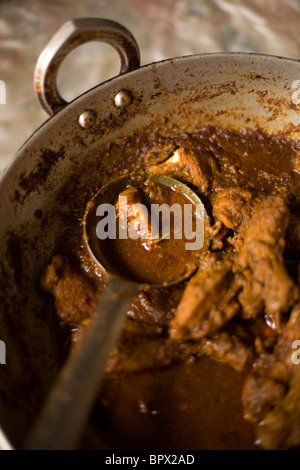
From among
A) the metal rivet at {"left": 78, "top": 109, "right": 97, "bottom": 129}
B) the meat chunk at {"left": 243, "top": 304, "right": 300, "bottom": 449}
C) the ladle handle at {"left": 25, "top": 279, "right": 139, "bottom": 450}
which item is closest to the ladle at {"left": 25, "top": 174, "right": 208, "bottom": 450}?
the ladle handle at {"left": 25, "top": 279, "right": 139, "bottom": 450}

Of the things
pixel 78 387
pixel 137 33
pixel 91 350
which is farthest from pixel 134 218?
pixel 137 33

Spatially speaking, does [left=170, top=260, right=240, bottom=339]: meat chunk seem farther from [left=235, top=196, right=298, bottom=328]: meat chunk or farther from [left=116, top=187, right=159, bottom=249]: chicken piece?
[left=116, top=187, right=159, bottom=249]: chicken piece

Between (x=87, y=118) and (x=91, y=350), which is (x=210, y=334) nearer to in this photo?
(x=91, y=350)

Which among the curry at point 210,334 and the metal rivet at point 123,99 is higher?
the metal rivet at point 123,99

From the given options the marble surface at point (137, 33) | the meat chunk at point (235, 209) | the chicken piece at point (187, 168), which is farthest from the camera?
the marble surface at point (137, 33)

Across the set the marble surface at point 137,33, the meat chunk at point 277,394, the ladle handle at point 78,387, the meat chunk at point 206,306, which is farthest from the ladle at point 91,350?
the marble surface at point 137,33

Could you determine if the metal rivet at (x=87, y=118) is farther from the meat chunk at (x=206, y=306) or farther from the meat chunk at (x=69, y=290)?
the meat chunk at (x=206, y=306)

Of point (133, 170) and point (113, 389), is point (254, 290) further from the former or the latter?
point (133, 170)

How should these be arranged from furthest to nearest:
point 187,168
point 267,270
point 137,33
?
point 137,33
point 187,168
point 267,270
